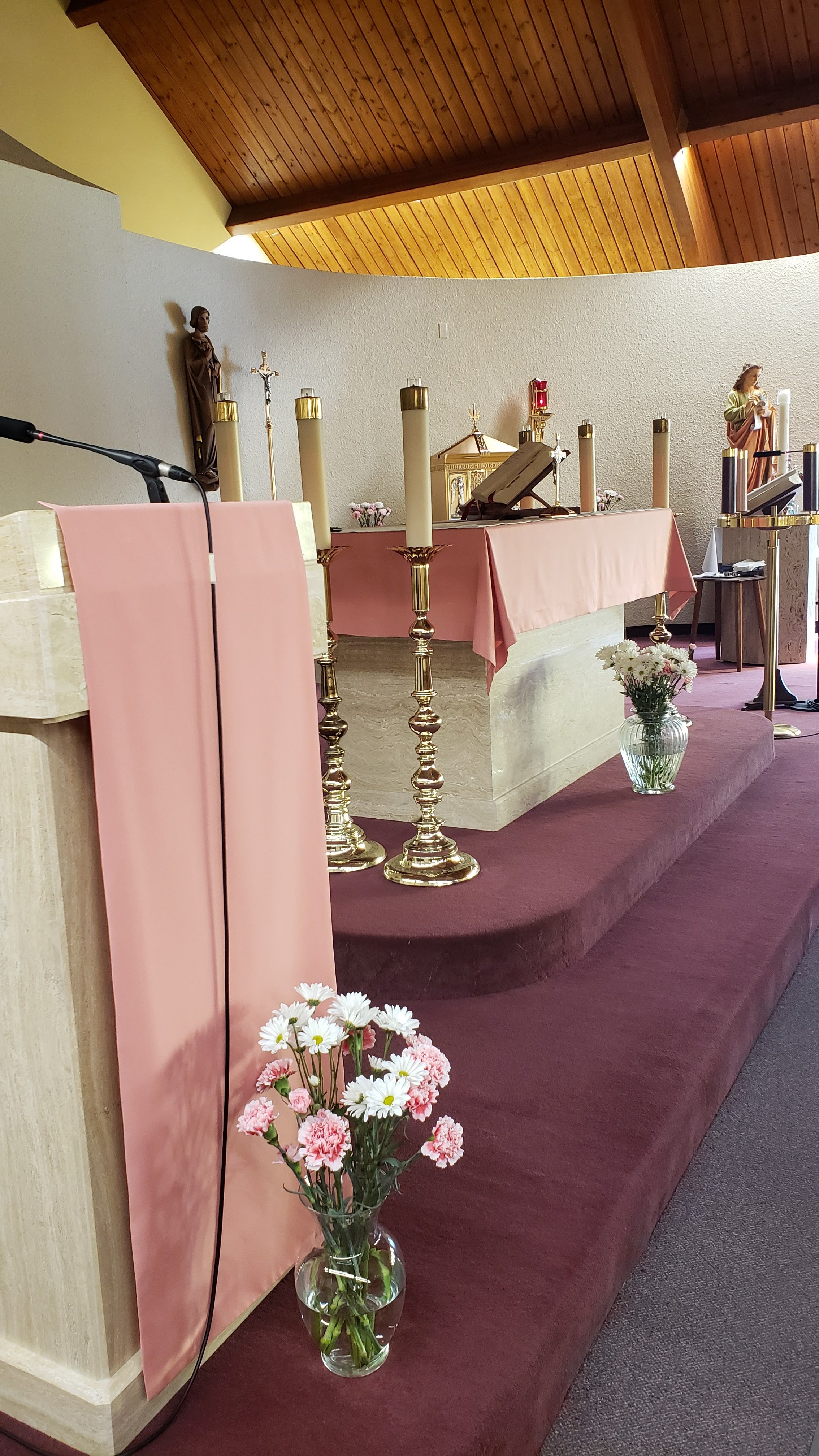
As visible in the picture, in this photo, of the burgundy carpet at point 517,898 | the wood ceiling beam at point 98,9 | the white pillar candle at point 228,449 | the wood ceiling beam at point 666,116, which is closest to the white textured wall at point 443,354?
the wood ceiling beam at point 666,116

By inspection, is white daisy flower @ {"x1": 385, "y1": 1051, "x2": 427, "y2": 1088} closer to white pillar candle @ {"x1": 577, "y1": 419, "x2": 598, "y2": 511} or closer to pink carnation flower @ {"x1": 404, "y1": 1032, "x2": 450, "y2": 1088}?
pink carnation flower @ {"x1": 404, "y1": 1032, "x2": 450, "y2": 1088}

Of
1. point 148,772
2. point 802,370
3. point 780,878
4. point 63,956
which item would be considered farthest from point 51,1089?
point 802,370

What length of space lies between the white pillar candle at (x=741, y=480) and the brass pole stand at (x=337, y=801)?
93.3 inches

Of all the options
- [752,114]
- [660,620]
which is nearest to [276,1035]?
[660,620]

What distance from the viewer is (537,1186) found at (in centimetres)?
188

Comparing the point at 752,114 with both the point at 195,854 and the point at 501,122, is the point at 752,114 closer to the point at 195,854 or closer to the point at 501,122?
the point at 501,122

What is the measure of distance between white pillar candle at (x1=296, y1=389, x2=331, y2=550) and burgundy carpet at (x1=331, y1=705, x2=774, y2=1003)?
3.06 ft

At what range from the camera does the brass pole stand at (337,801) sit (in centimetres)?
313

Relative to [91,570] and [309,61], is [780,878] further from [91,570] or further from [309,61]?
[309,61]

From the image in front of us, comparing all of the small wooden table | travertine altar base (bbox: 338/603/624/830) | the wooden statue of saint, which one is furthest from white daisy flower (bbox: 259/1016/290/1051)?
the wooden statue of saint

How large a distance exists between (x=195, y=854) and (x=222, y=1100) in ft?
1.08

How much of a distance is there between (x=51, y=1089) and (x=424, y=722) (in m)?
1.75

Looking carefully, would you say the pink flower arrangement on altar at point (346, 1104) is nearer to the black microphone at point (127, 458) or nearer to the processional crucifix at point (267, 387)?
the black microphone at point (127, 458)

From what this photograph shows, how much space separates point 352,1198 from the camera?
143cm
